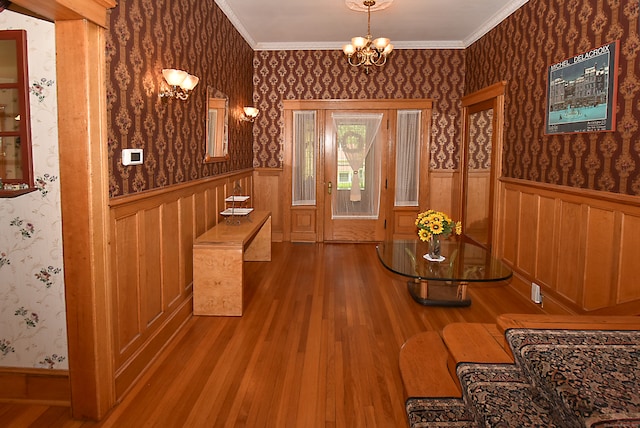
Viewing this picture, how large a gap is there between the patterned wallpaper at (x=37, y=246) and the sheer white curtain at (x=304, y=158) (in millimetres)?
4975

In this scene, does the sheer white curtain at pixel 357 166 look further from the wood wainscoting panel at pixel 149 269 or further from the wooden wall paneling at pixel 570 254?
the wooden wall paneling at pixel 570 254

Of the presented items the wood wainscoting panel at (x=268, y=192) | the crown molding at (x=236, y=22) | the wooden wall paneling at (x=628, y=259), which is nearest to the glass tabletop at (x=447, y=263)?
the wooden wall paneling at (x=628, y=259)

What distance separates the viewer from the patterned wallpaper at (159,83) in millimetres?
2711

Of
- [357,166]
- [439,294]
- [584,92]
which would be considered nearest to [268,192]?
[357,166]

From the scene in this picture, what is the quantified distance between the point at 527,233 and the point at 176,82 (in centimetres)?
362

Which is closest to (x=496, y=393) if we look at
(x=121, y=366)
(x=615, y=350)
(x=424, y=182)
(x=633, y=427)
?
(x=615, y=350)

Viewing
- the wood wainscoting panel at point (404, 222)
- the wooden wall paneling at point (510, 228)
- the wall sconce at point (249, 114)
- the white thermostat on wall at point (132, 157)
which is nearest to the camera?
the white thermostat on wall at point (132, 157)

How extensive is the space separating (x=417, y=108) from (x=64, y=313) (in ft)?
19.4

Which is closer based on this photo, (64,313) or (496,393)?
(496,393)

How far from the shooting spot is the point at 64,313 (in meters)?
2.63

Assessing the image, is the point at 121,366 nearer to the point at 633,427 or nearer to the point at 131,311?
the point at 131,311

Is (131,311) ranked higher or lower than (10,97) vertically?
lower

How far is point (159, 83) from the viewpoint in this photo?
3.32 metres

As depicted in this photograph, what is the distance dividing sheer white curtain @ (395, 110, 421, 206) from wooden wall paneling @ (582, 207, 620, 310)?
385 centimetres
